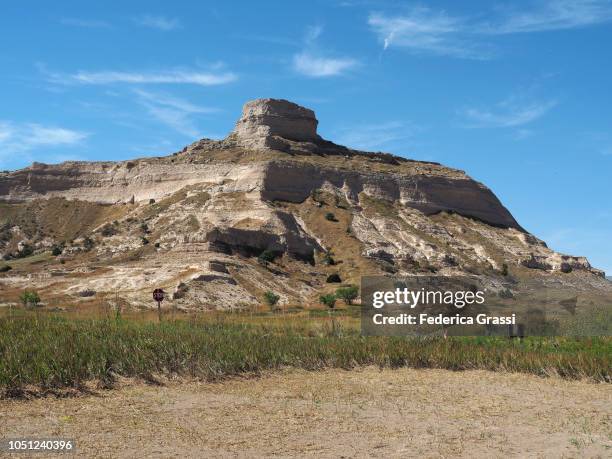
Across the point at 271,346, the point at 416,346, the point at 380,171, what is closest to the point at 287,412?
the point at 271,346

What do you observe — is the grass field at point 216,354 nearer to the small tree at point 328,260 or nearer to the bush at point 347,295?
the bush at point 347,295

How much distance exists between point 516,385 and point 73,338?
386 inches

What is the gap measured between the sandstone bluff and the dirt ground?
93.5 feet

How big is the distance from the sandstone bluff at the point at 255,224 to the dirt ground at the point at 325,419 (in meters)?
28.5

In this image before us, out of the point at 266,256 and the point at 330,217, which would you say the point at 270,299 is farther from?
the point at 330,217

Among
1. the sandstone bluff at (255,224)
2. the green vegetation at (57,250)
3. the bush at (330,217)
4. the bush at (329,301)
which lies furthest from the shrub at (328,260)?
the green vegetation at (57,250)

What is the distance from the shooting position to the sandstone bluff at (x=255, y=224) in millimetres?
49719

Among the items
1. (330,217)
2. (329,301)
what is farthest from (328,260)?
(329,301)

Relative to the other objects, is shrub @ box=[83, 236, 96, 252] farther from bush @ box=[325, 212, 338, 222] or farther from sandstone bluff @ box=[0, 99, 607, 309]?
bush @ box=[325, 212, 338, 222]

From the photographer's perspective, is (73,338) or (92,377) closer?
(92,377)

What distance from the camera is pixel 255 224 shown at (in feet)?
210

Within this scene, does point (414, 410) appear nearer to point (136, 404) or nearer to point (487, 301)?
point (136, 404)

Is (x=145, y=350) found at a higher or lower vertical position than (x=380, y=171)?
lower

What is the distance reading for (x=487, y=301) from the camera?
26.0m
